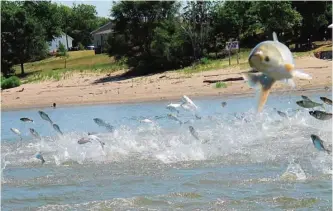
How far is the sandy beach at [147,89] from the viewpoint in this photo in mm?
27156

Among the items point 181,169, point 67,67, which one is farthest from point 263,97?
point 67,67

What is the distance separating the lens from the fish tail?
2.36m

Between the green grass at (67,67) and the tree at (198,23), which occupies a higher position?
the tree at (198,23)

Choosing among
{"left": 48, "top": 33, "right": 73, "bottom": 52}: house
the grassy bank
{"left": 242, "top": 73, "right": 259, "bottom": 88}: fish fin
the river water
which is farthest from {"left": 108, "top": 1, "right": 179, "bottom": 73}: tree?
{"left": 242, "top": 73, "right": 259, "bottom": 88}: fish fin

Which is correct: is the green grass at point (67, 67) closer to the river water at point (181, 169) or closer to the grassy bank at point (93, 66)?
the grassy bank at point (93, 66)

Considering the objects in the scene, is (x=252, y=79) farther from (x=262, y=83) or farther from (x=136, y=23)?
(x=136, y=23)

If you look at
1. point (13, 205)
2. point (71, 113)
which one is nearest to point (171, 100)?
point (71, 113)

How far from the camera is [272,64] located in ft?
7.59

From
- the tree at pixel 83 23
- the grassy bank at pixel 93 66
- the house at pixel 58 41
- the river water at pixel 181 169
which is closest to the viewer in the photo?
the river water at pixel 181 169

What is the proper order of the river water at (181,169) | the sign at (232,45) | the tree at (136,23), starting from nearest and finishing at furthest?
the river water at (181,169), the sign at (232,45), the tree at (136,23)

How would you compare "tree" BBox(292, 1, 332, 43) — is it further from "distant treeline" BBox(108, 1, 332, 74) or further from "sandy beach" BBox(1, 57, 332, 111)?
"sandy beach" BBox(1, 57, 332, 111)

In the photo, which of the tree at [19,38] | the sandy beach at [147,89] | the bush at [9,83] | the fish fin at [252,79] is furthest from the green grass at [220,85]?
the tree at [19,38]

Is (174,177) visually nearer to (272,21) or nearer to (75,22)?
(272,21)

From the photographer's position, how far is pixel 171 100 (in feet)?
89.8
